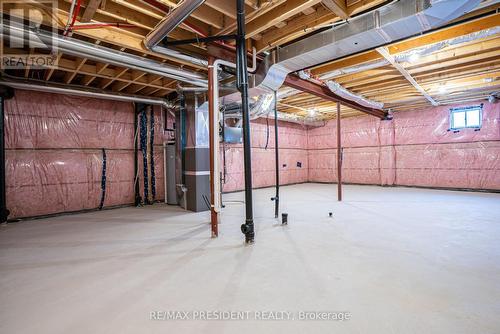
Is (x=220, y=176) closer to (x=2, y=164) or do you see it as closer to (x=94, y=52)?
(x=94, y=52)

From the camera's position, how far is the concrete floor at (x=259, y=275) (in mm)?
1477

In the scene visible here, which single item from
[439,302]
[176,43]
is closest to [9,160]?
[176,43]

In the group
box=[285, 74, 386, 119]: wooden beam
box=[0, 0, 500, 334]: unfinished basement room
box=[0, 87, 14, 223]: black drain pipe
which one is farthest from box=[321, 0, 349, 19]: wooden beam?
box=[0, 87, 14, 223]: black drain pipe

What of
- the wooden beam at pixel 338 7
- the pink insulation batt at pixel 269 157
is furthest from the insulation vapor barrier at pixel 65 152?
the wooden beam at pixel 338 7

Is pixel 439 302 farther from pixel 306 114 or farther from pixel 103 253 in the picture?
pixel 306 114

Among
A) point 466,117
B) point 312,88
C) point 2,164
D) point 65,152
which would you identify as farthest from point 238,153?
point 466,117

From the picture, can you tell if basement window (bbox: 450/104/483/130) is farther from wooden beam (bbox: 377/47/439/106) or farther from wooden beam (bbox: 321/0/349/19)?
wooden beam (bbox: 321/0/349/19)

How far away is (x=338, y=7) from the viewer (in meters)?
2.38

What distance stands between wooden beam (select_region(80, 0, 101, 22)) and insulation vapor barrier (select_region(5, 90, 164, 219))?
2746 mm

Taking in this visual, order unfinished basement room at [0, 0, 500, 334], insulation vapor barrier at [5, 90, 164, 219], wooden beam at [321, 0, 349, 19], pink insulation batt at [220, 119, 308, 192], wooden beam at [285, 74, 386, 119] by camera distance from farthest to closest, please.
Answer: pink insulation batt at [220, 119, 308, 192] → insulation vapor barrier at [5, 90, 164, 219] → wooden beam at [285, 74, 386, 119] → wooden beam at [321, 0, 349, 19] → unfinished basement room at [0, 0, 500, 334]

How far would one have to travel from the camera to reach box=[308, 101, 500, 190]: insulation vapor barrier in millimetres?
6285

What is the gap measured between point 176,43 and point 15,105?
3.44 metres

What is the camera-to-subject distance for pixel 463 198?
5.45 metres

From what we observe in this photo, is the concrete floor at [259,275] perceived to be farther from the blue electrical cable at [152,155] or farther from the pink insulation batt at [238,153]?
the blue electrical cable at [152,155]
